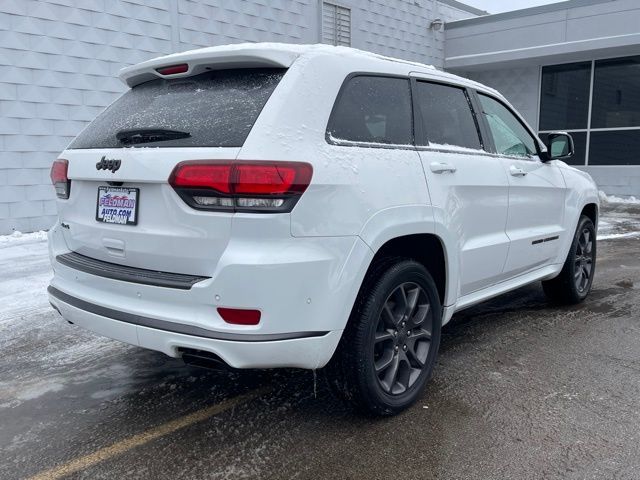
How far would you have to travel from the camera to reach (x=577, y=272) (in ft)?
17.1

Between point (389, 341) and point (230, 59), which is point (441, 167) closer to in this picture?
point (389, 341)

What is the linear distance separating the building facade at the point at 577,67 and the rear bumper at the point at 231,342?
13737 mm

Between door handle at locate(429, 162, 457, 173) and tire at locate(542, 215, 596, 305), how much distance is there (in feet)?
7.37

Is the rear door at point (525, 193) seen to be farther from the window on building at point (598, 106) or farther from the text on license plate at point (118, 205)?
the window on building at point (598, 106)

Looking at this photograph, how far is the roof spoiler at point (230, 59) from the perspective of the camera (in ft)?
8.94

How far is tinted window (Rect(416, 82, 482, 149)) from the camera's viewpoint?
11.3 ft

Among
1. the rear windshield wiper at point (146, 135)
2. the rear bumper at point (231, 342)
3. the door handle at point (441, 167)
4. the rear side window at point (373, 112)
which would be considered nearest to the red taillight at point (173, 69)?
the rear windshield wiper at point (146, 135)

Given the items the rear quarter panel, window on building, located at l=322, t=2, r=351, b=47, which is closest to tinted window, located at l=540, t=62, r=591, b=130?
window on building, located at l=322, t=2, r=351, b=47

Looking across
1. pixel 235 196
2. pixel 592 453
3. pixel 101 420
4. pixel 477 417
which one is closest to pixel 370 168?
pixel 235 196

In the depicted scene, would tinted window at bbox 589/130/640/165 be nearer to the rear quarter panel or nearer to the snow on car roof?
the rear quarter panel

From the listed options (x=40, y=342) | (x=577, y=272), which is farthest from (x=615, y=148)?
(x=40, y=342)

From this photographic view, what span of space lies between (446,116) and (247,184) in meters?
1.75

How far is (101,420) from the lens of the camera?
10.0ft

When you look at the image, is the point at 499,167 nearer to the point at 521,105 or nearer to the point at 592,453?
the point at 592,453
